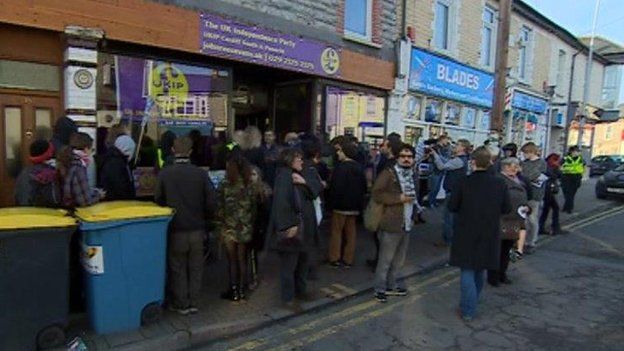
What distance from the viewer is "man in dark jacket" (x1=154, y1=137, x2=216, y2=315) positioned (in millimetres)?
4305

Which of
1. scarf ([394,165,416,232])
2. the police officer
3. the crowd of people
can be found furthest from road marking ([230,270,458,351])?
the police officer

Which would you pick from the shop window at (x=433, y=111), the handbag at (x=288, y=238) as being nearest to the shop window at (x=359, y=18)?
the shop window at (x=433, y=111)

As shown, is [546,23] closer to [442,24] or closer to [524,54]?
[524,54]

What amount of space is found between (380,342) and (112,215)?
257 cm

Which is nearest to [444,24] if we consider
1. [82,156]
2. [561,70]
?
[561,70]

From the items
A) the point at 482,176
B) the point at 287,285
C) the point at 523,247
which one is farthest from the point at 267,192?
the point at 523,247

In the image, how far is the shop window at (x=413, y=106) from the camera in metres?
11.7

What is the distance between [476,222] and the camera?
4.59 m

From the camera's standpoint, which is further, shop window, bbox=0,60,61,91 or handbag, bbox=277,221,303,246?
shop window, bbox=0,60,61,91

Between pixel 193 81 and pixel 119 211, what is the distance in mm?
4094

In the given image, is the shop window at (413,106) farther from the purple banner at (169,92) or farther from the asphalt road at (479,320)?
the asphalt road at (479,320)

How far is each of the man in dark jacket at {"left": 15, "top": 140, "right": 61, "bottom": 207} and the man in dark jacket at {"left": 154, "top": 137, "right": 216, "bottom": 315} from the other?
34.8 inches

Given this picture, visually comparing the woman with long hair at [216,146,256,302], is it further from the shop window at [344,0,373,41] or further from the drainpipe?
the drainpipe

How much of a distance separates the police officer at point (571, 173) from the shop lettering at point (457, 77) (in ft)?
11.9
